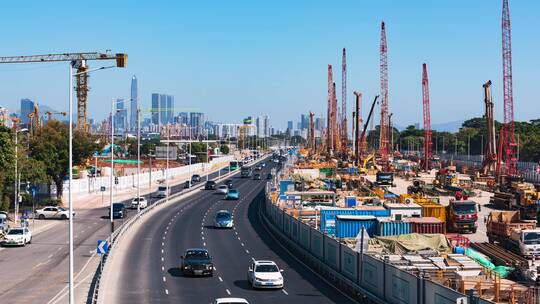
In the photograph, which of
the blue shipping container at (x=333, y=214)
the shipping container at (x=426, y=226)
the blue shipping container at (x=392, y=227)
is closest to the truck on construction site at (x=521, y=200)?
the blue shipping container at (x=333, y=214)

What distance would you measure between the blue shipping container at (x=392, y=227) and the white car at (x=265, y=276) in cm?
1132

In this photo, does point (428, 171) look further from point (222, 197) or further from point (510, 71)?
point (222, 197)

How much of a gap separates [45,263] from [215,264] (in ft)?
33.4

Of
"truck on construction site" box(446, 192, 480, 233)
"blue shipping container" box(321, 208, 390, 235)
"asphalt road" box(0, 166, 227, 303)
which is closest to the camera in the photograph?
"asphalt road" box(0, 166, 227, 303)

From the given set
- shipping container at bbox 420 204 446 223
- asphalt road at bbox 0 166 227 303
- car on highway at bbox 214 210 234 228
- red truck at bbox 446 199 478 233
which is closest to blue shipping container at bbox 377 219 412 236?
shipping container at bbox 420 204 446 223

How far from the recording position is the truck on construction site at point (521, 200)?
65.6 m

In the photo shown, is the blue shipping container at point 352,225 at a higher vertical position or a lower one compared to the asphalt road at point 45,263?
higher

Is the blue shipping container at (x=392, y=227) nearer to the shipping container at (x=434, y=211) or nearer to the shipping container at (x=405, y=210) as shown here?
the shipping container at (x=405, y=210)

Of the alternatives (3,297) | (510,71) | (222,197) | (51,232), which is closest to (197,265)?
(3,297)

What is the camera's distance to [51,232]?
61969mm

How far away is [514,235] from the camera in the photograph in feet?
137

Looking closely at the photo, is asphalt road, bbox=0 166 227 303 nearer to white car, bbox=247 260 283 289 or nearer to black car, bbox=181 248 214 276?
black car, bbox=181 248 214 276

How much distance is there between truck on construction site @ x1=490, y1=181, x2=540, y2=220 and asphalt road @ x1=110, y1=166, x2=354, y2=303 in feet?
78.9

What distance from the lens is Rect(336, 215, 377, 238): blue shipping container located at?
44531 mm
